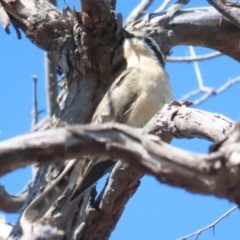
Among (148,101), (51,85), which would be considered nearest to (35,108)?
(51,85)

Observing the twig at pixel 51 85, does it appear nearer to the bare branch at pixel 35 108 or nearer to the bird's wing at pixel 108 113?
the bare branch at pixel 35 108

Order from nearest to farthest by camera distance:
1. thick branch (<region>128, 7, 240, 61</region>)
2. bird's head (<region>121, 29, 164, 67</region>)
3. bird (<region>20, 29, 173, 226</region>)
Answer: bird (<region>20, 29, 173, 226</region>) < bird's head (<region>121, 29, 164, 67</region>) < thick branch (<region>128, 7, 240, 61</region>)

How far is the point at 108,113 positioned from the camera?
3439mm

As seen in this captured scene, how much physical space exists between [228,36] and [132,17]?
1317 mm

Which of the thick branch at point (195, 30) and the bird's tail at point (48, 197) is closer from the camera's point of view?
the bird's tail at point (48, 197)

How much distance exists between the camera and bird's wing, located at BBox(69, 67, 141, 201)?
3.07 metres

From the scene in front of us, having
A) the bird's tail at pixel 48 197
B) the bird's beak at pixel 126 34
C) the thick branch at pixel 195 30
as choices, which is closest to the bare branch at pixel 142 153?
the bird's tail at pixel 48 197

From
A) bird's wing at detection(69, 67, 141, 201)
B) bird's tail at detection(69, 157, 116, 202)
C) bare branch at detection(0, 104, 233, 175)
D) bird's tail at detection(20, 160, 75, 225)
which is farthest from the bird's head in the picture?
bare branch at detection(0, 104, 233, 175)

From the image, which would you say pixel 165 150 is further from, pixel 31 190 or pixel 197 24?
pixel 197 24

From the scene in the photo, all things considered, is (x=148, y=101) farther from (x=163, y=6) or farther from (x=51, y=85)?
(x=51, y=85)

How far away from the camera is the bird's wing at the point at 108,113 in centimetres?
307

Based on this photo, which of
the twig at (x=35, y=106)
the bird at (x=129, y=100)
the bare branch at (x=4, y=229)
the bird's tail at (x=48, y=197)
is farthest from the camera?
the twig at (x=35, y=106)

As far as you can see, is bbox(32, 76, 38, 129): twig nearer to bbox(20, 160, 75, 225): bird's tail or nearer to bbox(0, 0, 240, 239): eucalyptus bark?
bbox(0, 0, 240, 239): eucalyptus bark

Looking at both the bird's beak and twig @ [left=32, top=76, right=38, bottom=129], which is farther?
twig @ [left=32, top=76, right=38, bottom=129]
